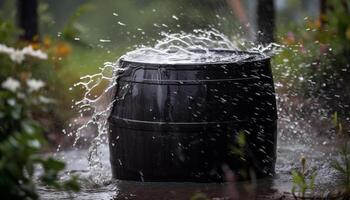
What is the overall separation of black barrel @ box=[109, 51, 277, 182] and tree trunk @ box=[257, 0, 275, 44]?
3.49 metres

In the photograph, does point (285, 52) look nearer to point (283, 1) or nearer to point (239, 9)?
point (239, 9)

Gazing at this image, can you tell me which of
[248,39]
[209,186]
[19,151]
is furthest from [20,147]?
[248,39]

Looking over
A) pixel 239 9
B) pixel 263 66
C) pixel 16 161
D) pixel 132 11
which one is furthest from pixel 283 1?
pixel 16 161

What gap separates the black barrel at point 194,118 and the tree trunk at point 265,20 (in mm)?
3494

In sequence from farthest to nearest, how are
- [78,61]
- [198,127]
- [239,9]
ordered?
1. [78,61]
2. [239,9]
3. [198,127]

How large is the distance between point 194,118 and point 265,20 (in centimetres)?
411

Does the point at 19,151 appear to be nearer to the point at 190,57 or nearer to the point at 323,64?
the point at 190,57

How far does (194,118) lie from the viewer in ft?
17.3

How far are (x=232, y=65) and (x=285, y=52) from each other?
3.29 metres

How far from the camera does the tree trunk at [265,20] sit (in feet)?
29.5

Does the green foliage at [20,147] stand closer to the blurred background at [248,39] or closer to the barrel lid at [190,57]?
the barrel lid at [190,57]

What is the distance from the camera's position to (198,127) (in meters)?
5.26

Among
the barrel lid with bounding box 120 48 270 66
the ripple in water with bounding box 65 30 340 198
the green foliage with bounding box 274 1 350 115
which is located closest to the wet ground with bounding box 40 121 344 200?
the ripple in water with bounding box 65 30 340 198

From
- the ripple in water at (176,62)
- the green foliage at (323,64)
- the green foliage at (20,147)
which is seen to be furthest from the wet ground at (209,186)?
the green foliage at (20,147)
